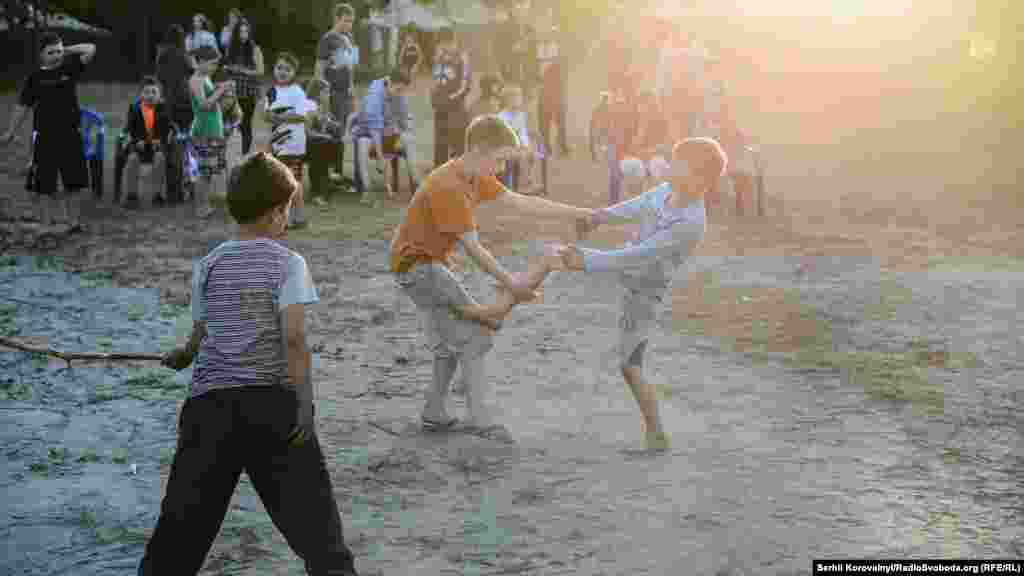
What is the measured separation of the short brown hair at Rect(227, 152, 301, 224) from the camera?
409 cm

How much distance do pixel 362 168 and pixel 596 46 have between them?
69.8ft

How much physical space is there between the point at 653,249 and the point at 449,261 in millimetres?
1119

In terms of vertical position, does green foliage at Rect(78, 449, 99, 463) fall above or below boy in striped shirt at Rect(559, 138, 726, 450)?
below

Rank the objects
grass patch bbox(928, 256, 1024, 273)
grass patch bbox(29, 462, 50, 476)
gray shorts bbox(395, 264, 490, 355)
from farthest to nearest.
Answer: grass patch bbox(928, 256, 1024, 273), gray shorts bbox(395, 264, 490, 355), grass patch bbox(29, 462, 50, 476)

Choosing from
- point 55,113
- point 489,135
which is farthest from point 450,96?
point 489,135

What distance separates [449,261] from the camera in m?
6.84

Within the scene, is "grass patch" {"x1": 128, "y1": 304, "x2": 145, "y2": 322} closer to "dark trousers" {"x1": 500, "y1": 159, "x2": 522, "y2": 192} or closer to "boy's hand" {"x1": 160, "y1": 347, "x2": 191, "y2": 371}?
"boy's hand" {"x1": 160, "y1": 347, "x2": 191, "y2": 371}

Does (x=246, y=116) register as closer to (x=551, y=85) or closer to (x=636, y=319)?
(x=551, y=85)

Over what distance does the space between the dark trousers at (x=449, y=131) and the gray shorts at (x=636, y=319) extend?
10.9 metres

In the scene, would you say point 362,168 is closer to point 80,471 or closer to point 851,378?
point 851,378

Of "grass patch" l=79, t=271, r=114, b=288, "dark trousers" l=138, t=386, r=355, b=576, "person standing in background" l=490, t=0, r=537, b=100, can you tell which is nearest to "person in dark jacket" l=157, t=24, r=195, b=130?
"grass patch" l=79, t=271, r=114, b=288

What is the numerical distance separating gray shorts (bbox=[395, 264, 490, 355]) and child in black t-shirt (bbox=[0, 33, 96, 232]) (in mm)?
7139

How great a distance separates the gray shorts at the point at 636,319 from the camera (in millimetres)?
6504

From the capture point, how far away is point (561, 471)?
6.30 m
